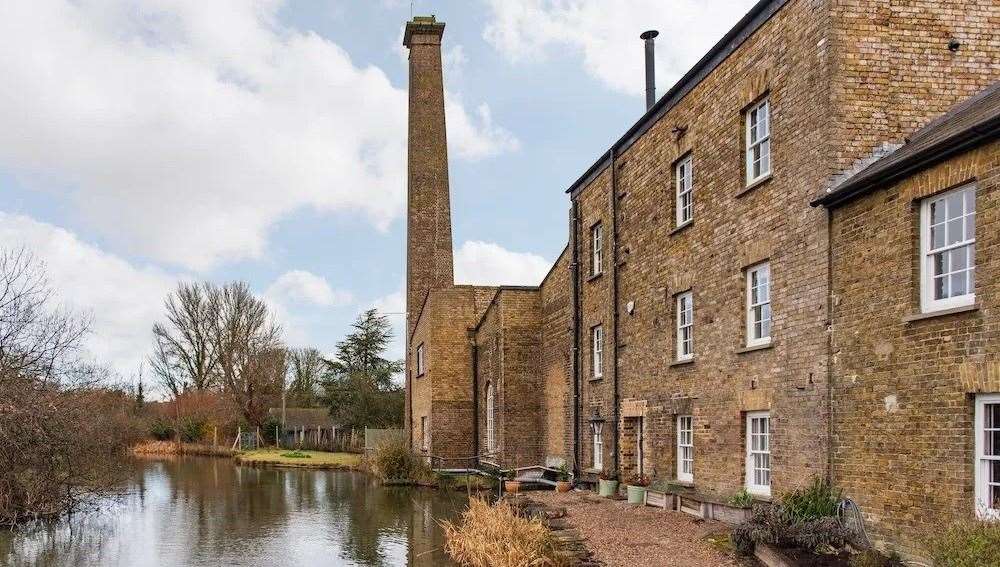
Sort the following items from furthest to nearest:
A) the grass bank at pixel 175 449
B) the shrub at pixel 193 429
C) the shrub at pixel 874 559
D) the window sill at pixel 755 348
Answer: the shrub at pixel 193 429 → the grass bank at pixel 175 449 → the window sill at pixel 755 348 → the shrub at pixel 874 559

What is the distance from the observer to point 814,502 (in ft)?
35.8

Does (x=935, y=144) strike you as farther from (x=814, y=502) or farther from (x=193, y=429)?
(x=193, y=429)

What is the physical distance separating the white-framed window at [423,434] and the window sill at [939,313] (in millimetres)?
24451

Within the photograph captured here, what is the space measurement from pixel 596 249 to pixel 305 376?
46.3m

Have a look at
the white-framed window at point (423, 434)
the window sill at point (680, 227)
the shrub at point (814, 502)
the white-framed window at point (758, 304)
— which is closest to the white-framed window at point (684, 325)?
the window sill at point (680, 227)

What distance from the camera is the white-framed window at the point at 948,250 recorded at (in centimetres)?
926

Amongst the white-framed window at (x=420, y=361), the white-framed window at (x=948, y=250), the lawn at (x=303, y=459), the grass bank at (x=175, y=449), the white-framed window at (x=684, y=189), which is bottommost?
the grass bank at (x=175, y=449)

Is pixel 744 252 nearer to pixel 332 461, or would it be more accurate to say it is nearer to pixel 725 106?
pixel 725 106

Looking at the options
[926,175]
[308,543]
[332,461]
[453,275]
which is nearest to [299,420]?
[332,461]

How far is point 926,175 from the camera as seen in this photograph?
9727 mm

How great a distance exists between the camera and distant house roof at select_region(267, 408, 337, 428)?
57094 mm

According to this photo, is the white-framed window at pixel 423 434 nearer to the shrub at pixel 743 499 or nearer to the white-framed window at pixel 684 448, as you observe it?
the white-framed window at pixel 684 448

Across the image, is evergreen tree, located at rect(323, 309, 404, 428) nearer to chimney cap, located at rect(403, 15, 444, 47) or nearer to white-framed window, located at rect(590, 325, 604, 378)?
chimney cap, located at rect(403, 15, 444, 47)

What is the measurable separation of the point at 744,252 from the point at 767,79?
2.66 m
